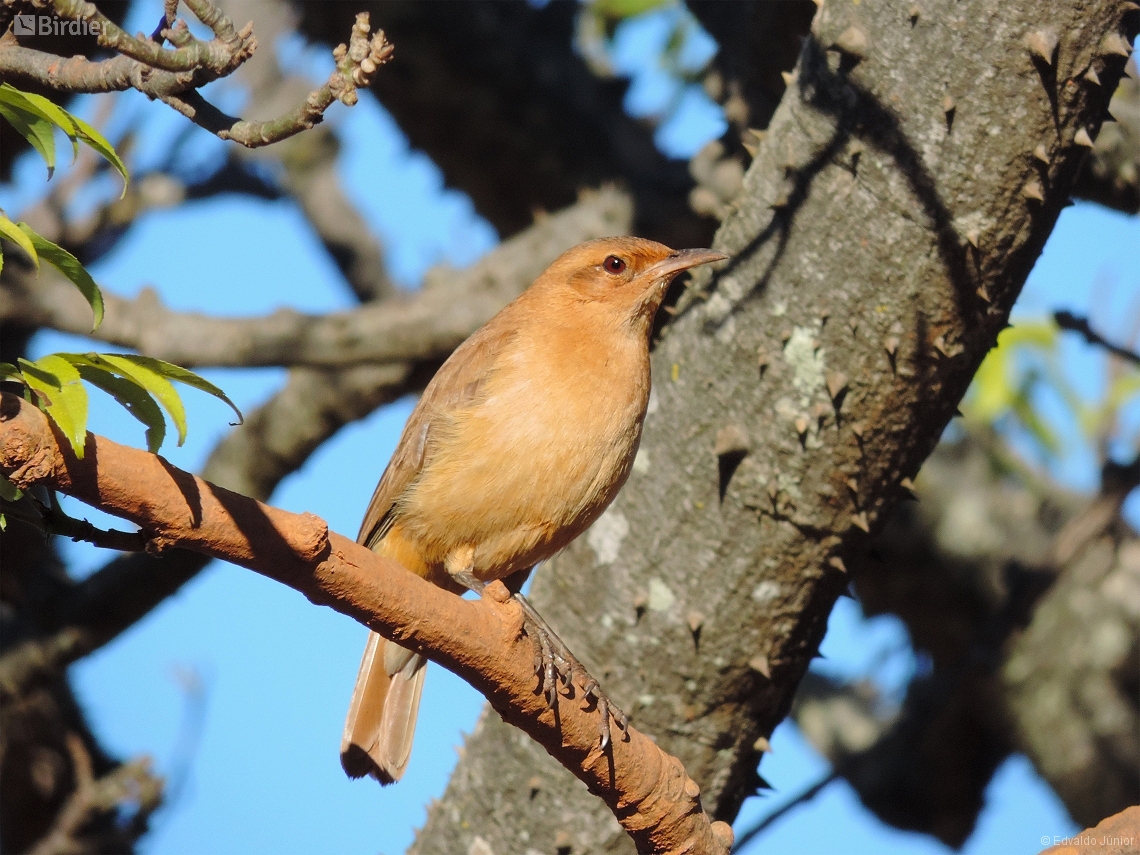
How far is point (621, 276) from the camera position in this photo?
16.7 feet

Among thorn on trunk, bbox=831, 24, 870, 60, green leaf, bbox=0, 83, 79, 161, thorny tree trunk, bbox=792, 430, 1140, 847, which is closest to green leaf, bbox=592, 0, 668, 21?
thorny tree trunk, bbox=792, 430, 1140, 847

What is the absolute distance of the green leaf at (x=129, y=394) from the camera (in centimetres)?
229

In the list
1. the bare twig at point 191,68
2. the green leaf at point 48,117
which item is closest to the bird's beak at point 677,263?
the bare twig at point 191,68

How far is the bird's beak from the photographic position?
4398 millimetres

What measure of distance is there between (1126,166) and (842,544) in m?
2.38

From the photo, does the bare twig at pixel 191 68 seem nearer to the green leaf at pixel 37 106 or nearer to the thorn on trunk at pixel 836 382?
the green leaf at pixel 37 106

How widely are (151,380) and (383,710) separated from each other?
9.50ft

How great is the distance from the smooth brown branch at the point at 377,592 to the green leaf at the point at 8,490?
0.02m

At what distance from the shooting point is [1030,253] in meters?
4.09

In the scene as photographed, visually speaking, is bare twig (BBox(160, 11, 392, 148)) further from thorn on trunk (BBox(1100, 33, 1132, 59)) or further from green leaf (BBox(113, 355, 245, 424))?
thorn on trunk (BBox(1100, 33, 1132, 59))

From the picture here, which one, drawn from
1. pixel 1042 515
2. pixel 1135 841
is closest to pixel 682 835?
pixel 1135 841

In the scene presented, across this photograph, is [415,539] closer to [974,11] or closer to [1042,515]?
[974,11]

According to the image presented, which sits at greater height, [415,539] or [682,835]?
[415,539]

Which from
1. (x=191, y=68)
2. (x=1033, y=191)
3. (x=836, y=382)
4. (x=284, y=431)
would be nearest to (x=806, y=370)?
(x=836, y=382)
